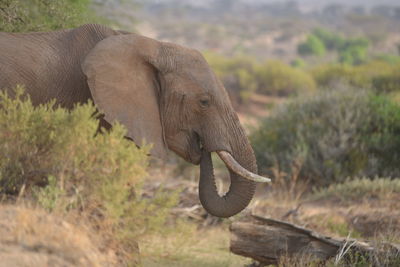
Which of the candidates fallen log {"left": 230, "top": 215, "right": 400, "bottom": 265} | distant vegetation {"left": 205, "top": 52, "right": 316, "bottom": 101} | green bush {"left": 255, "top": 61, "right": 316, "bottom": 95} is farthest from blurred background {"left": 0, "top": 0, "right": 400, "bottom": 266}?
green bush {"left": 255, "top": 61, "right": 316, "bottom": 95}

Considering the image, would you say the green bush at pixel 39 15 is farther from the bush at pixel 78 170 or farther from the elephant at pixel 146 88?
the bush at pixel 78 170

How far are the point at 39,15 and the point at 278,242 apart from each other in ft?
12.7

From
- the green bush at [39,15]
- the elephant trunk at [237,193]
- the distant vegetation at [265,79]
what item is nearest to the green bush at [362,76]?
the distant vegetation at [265,79]

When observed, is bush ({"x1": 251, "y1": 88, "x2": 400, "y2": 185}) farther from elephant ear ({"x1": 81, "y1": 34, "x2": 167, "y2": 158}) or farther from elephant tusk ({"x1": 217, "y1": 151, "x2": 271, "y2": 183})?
elephant ear ({"x1": 81, "y1": 34, "x2": 167, "y2": 158})

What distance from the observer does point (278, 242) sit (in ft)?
19.6

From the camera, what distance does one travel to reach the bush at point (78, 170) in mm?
4055

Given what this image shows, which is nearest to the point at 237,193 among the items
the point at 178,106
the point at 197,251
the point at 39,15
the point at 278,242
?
the point at 278,242

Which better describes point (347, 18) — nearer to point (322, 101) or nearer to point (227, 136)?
point (322, 101)

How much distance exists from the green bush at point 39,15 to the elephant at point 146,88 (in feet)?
4.67

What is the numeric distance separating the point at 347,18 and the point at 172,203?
95.2 m

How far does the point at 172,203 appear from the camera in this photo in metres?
4.27

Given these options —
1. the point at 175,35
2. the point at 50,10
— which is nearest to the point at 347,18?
the point at 175,35

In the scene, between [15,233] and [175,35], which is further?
[175,35]

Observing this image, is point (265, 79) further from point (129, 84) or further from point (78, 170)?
point (78, 170)
